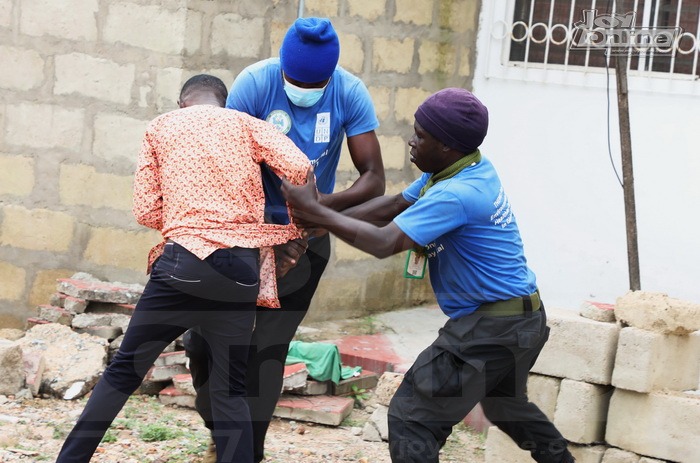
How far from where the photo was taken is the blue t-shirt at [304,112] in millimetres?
4332

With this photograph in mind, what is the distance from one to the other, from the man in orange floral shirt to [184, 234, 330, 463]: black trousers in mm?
445

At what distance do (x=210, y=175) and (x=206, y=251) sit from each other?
29 cm

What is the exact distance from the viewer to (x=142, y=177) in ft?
13.0

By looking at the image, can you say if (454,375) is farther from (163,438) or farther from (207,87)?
(163,438)

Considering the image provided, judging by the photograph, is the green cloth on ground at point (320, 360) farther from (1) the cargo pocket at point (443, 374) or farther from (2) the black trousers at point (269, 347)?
(1) the cargo pocket at point (443, 374)

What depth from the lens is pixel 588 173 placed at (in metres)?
7.59

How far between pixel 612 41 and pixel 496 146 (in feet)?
3.91

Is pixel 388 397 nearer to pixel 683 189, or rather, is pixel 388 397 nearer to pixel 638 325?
pixel 638 325

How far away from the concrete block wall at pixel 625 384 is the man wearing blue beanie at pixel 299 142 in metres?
1.21

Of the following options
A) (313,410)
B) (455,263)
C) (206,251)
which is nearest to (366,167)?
(455,263)

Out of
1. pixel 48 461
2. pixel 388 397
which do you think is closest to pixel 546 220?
pixel 388 397

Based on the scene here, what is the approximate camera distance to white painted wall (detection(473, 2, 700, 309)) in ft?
23.6

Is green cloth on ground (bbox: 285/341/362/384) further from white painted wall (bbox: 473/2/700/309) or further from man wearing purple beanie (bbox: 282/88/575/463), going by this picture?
white painted wall (bbox: 473/2/700/309)

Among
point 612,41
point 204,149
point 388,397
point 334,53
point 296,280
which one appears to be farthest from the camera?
point 612,41
